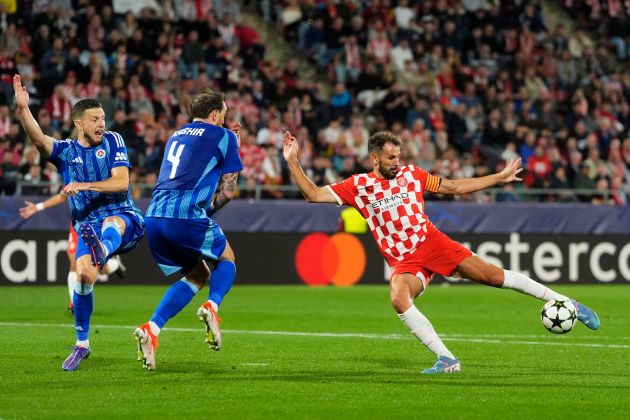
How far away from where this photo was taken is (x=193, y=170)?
995 cm

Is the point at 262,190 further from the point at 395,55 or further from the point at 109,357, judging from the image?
the point at 109,357

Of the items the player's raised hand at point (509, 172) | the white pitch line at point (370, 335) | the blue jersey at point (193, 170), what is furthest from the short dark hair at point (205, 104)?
the white pitch line at point (370, 335)

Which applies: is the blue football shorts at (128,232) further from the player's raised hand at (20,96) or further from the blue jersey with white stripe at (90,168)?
the player's raised hand at (20,96)

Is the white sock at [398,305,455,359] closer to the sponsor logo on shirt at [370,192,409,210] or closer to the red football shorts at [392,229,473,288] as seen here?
the red football shorts at [392,229,473,288]

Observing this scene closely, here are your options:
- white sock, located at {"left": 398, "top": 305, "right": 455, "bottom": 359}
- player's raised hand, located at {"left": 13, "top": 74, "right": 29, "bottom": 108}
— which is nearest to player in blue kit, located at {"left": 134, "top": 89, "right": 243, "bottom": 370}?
player's raised hand, located at {"left": 13, "top": 74, "right": 29, "bottom": 108}

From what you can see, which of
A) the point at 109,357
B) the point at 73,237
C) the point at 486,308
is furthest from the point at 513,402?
the point at 486,308

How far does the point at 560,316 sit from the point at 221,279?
280 centimetres

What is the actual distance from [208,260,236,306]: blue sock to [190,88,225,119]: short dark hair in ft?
3.94

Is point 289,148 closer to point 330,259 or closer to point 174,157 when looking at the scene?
point 174,157

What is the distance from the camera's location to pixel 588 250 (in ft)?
78.7

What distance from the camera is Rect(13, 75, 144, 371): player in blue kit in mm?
10156

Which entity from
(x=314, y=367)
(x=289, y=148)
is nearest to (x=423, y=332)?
(x=314, y=367)

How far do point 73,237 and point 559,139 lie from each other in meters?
15.2

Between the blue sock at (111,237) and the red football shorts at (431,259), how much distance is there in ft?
7.50
